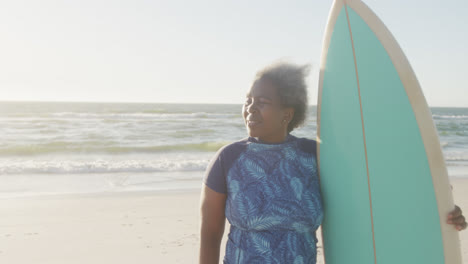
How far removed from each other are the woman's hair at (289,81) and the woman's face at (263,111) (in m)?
0.02

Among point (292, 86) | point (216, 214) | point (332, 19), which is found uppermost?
point (332, 19)

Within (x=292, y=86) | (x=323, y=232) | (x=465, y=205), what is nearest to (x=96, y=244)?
(x=323, y=232)

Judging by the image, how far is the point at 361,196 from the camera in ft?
5.59

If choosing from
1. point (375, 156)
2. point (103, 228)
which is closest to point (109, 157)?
point (103, 228)

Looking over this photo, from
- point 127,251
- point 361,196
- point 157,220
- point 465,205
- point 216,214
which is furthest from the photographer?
point 465,205

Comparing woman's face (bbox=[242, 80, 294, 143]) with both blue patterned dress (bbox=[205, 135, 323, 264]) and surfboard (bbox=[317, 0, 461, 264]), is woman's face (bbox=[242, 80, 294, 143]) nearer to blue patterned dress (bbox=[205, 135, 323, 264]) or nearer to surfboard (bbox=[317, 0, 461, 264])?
blue patterned dress (bbox=[205, 135, 323, 264])

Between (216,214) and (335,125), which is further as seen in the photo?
(335,125)

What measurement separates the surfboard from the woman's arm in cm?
42

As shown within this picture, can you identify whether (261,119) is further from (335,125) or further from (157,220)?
(157,220)

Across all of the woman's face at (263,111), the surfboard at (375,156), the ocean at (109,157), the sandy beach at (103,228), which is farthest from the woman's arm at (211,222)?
the sandy beach at (103,228)

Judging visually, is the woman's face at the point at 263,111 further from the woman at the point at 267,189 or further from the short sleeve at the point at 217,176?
the short sleeve at the point at 217,176

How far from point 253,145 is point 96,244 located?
3235 mm

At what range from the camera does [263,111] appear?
1.54 metres

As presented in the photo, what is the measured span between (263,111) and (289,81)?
0.54ft
